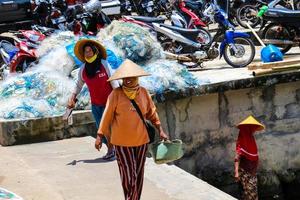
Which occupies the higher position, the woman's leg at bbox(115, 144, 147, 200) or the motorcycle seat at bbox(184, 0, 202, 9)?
the motorcycle seat at bbox(184, 0, 202, 9)

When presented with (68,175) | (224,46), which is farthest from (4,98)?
(224,46)

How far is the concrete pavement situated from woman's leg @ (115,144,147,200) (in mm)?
651

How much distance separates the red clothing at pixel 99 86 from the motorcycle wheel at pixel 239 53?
448 cm

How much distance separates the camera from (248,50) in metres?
11.4

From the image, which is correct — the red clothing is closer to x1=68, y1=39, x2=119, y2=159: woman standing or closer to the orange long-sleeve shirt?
x1=68, y1=39, x2=119, y2=159: woman standing

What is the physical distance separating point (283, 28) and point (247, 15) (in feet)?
12.4

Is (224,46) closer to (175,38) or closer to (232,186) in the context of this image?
(175,38)

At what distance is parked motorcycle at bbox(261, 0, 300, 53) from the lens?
12.1 m

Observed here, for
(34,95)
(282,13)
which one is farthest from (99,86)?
(282,13)

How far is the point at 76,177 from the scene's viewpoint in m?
6.88

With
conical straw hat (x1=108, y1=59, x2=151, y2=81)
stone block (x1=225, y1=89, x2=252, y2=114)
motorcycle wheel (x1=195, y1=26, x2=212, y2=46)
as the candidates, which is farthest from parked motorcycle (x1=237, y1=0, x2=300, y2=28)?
conical straw hat (x1=108, y1=59, x2=151, y2=81)

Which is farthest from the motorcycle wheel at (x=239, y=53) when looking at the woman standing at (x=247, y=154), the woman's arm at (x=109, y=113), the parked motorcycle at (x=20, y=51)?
the woman's arm at (x=109, y=113)

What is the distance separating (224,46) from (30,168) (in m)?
5.13

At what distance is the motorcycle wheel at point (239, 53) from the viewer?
36.7 feet
